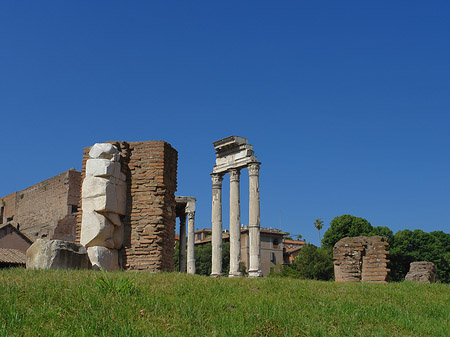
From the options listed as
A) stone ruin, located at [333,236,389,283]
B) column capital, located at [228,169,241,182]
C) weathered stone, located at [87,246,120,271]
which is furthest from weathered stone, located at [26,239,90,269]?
column capital, located at [228,169,241,182]

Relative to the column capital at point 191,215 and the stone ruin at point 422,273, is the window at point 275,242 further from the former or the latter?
the stone ruin at point 422,273

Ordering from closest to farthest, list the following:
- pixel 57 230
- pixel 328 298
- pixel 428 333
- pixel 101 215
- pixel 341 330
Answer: pixel 341 330, pixel 428 333, pixel 328 298, pixel 101 215, pixel 57 230

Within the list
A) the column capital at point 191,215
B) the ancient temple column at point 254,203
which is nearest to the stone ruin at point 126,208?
the ancient temple column at point 254,203

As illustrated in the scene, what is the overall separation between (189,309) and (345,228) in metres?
39.9

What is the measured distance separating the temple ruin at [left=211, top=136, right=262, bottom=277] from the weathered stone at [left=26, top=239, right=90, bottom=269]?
17399 mm

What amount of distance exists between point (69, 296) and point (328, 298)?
3.66 meters

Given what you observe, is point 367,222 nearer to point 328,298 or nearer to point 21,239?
point 21,239

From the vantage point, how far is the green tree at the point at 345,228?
43.8m

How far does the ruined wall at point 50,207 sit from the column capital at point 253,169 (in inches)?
355

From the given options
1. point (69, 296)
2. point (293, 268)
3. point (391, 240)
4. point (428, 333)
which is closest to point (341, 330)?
point (428, 333)

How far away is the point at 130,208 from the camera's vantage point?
1024 cm

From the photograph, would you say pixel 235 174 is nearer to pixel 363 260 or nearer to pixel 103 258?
pixel 363 260

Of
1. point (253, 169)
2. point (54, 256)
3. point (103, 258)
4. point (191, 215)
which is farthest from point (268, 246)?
point (54, 256)

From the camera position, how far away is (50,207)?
28.2 m
